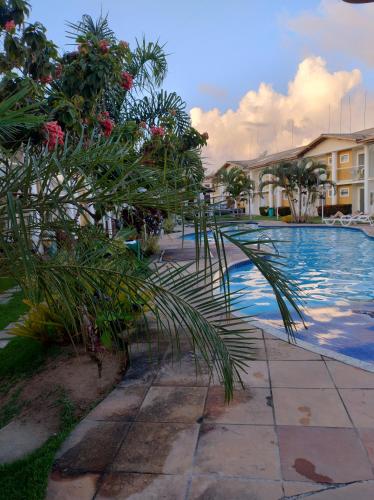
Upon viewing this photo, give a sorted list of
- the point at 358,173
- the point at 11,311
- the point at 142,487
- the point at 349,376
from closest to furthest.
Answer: the point at 142,487 < the point at 349,376 < the point at 11,311 < the point at 358,173

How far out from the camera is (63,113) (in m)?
5.13

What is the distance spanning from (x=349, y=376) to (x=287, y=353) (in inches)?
36.0

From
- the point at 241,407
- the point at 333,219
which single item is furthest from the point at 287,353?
the point at 333,219

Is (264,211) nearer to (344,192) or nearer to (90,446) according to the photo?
(344,192)

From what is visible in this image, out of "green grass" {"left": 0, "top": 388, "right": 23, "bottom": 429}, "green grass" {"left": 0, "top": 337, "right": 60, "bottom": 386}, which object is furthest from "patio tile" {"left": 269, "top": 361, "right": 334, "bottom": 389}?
Answer: "green grass" {"left": 0, "top": 337, "right": 60, "bottom": 386}

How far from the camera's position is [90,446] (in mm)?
3287

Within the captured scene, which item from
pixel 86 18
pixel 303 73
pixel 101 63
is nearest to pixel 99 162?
pixel 101 63

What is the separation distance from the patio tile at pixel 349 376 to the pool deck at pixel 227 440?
0.01m

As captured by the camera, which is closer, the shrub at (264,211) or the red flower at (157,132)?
the red flower at (157,132)

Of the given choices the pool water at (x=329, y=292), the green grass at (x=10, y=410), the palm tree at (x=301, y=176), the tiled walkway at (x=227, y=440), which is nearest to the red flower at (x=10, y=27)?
the pool water at (x=329, y=292)

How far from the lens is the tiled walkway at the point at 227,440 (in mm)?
2734

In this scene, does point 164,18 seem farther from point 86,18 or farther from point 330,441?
point 330,441

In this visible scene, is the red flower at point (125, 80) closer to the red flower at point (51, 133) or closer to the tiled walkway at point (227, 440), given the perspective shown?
the red flower at point (51, 133)

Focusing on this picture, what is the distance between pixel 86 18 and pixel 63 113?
491cm
